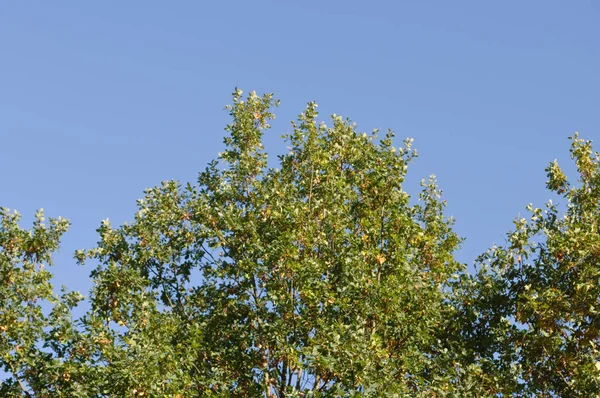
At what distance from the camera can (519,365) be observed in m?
23.7

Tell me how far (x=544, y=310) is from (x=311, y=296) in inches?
294

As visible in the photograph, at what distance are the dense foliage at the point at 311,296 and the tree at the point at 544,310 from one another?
0.06m

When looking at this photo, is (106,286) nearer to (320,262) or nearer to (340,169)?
(320,262)

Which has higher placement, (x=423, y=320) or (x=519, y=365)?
(x=423, y=320)

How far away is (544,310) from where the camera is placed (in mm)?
24000

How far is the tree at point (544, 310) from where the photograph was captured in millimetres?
23625

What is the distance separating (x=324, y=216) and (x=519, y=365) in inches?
311

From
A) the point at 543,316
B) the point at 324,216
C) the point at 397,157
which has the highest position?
the point at 397,157

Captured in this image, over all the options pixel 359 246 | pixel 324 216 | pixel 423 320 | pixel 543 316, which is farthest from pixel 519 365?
pixel 324 216

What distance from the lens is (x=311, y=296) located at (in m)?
22.9

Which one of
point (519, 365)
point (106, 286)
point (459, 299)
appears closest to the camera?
point (519, 365)

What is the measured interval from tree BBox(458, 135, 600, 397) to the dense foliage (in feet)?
0.19

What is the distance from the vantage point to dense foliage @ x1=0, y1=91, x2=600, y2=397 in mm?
22547

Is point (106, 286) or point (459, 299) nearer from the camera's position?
point (106, 286)
